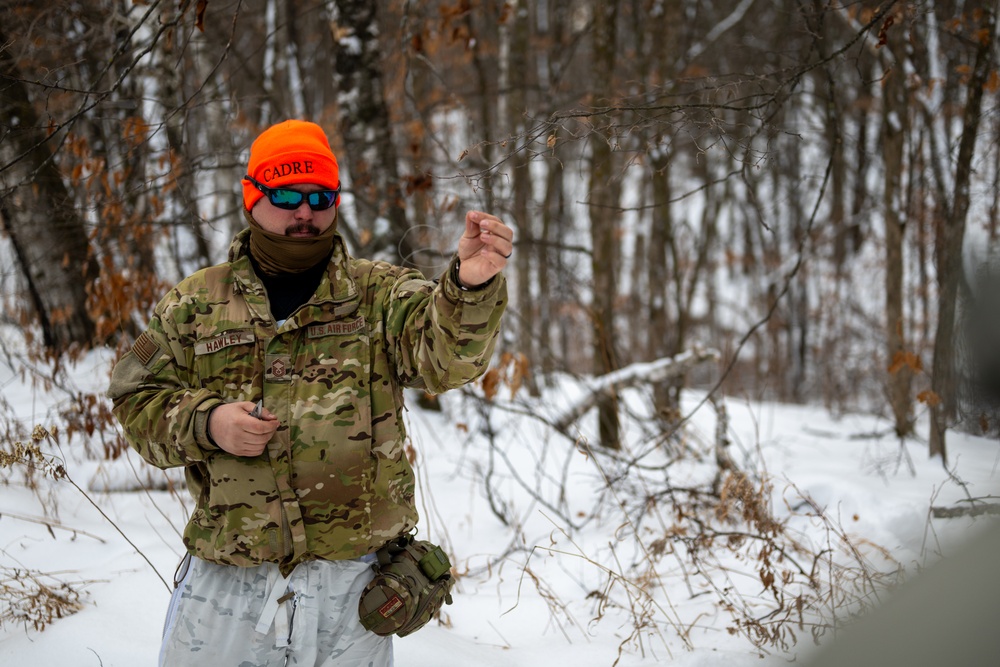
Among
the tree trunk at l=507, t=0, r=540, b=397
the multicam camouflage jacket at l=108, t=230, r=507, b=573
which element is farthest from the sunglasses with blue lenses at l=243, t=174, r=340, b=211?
the tree trunk at l=507, t=0, r=540, b=397

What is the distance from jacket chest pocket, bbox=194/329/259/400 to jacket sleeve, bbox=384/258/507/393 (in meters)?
0.37

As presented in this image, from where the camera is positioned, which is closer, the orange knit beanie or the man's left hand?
the man's left hand

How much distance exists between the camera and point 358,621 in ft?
6.14

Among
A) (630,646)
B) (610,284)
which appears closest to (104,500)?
(630,646)

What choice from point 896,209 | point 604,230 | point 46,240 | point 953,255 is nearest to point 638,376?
point 604,230

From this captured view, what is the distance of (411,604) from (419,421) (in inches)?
163

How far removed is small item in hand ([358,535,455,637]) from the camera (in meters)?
1.81

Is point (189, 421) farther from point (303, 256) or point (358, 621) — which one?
point (358, 621)

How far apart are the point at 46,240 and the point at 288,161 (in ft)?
13.2

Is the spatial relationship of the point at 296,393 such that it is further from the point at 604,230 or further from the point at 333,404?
the point at 604,230

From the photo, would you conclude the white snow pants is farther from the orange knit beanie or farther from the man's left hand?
the orange knit beanie

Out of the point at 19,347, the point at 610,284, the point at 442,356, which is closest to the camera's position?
the point at 442,356

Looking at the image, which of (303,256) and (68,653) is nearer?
(303,256)

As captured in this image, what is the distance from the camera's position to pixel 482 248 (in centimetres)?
165
